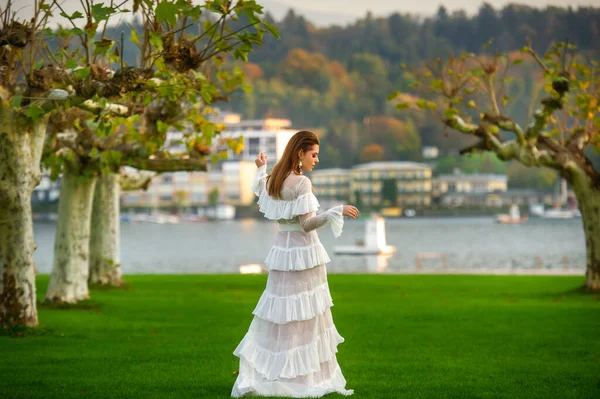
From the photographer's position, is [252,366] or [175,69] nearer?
[252,366]

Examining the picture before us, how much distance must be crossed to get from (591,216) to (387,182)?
162 m

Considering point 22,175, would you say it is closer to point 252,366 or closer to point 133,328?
point 133,328

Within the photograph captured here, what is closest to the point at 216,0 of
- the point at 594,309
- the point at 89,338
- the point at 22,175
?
the point at 22,175

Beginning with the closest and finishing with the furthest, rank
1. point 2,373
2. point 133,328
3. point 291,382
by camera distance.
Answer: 1. point 291,382
2. point 2,373
3. point 133,328

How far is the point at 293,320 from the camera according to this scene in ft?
27.7

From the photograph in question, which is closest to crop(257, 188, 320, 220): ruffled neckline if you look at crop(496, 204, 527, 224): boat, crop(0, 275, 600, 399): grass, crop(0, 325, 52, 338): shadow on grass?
crop(0, 275, 600, 399): grass

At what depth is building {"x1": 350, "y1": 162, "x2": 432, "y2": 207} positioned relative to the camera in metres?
186

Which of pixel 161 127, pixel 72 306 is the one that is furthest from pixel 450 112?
pixel 72 306

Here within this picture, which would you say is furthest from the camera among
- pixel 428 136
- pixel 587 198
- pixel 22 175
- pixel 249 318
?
pixel 428 136

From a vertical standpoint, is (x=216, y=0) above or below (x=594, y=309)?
above

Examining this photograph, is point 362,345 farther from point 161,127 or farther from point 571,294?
point 571,294

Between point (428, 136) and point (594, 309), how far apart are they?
7086 inches

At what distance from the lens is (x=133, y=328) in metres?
15.0

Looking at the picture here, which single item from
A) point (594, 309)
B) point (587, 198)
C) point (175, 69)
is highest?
point (175, 69)
